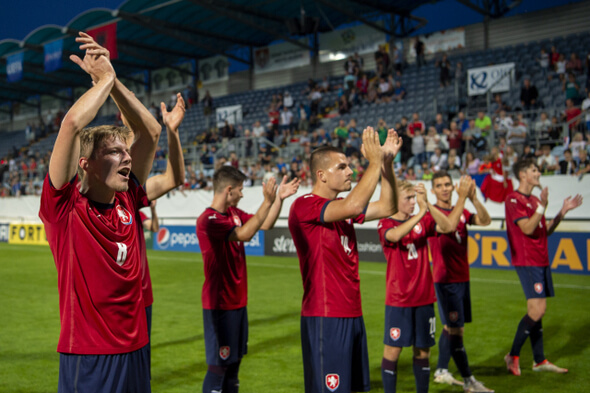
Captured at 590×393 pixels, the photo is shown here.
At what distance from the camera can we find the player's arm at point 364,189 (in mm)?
3559

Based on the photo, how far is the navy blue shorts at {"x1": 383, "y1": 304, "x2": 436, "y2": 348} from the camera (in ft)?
16.5

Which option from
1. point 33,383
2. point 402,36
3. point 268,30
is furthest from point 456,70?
point 33,383

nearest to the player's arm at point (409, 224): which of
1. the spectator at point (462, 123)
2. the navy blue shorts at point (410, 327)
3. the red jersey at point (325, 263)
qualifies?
the navy blue shorts at point (410, 327)

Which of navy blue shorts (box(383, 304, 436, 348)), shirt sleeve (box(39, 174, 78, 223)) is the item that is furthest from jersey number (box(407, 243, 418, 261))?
shirt sleeve (box(39, 174, 78, 223))

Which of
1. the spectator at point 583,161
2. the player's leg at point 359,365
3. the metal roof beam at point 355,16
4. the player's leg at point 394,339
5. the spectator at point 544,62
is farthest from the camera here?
the metal roof beam at point 355,16

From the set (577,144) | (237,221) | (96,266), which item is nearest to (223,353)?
(237,221)

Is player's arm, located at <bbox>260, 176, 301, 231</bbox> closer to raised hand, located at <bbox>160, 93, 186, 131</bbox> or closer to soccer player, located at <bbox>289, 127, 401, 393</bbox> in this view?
soccer player, located at <bbox>289, 127, 401, 393</bbox>

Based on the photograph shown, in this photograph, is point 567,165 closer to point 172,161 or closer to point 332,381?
point 332,381

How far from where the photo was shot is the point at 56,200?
8.75 ft

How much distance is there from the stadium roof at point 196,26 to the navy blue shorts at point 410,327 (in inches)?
903

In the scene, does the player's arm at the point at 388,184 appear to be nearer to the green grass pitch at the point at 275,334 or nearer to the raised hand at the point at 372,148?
the raised hand at the point at 372,148

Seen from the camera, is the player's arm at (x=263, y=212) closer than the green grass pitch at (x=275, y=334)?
Yes

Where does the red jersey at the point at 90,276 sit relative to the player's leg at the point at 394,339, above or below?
above

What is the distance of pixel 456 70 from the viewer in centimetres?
2338
